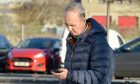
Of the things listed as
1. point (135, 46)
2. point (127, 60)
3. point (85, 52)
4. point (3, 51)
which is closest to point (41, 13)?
point (3, 51)

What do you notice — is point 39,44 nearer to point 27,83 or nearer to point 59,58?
point 59,58

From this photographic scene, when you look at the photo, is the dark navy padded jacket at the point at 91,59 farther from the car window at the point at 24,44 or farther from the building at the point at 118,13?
the building at the point at 118,13

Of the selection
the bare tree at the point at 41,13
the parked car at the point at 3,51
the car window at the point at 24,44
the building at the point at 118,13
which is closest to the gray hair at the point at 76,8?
the car window at the point at 24,44

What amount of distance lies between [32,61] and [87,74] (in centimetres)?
1699

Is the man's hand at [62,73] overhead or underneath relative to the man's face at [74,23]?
underneath

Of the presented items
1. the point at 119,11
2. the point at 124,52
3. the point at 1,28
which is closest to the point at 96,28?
the point at 124,52

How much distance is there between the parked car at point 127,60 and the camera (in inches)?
757

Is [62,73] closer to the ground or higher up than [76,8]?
closer to the ground

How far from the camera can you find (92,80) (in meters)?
4.95

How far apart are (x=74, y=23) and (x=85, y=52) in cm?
31

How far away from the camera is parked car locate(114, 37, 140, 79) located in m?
Answer: 19.2

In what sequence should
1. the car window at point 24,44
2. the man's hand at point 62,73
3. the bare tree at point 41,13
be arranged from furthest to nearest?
the bare tree at point 41,13, the car window at point 24,44, the man's hand at point 62,73

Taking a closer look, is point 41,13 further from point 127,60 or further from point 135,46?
point 127,60

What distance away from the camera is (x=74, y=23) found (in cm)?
491
